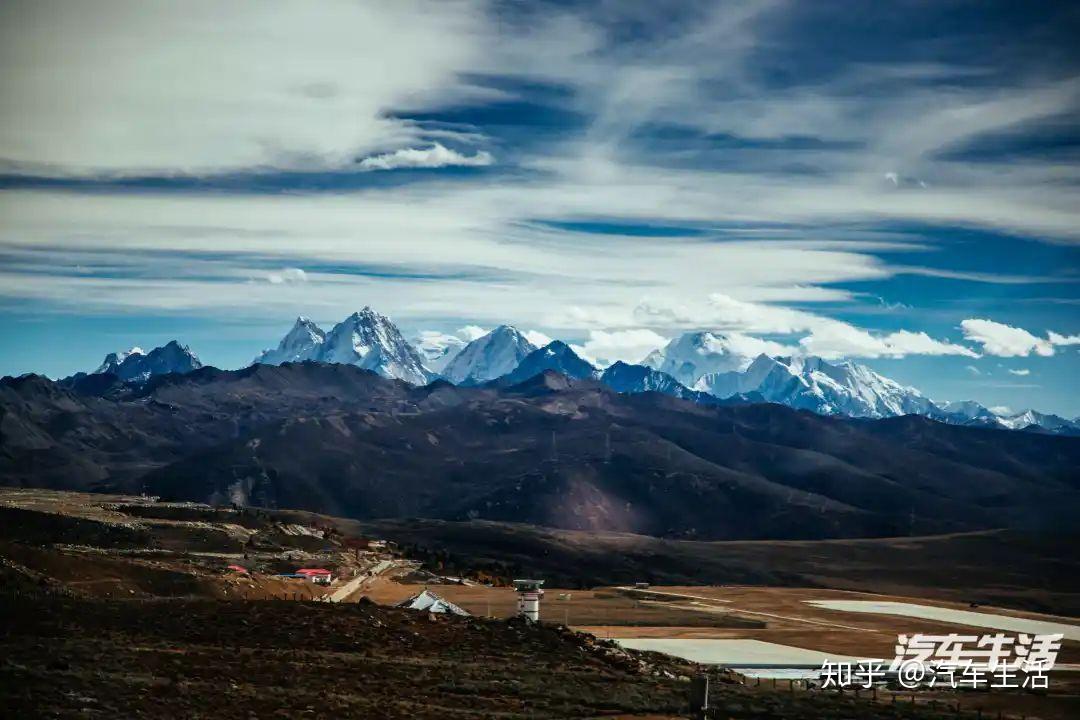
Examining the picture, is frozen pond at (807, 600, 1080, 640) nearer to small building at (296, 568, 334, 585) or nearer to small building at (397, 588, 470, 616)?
small building at (397, 588, 470, 616)

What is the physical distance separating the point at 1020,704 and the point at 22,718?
6249 cm

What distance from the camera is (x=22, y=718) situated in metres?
40.4

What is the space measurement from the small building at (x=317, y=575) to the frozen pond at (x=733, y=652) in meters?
47.8

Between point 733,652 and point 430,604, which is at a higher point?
point 430,604

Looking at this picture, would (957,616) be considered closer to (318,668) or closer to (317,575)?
(317,575)

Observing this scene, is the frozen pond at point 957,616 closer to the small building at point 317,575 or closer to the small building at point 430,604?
the small building at point 430,604

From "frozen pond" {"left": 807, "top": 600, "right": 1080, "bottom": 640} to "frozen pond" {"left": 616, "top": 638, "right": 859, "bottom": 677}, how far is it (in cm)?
4060

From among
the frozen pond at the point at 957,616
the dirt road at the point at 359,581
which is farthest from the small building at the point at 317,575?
the frozen pond at the point at 957,616

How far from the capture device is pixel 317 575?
461 feet

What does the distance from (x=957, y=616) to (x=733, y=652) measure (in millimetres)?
61079

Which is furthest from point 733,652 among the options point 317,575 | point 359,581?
point 359,581

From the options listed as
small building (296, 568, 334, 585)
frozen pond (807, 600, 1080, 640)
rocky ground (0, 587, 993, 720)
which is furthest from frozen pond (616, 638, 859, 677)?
small building (296, 568, 334, 585)

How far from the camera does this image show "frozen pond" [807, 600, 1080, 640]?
13412cm

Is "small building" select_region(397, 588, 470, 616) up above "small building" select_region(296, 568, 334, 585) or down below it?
above
